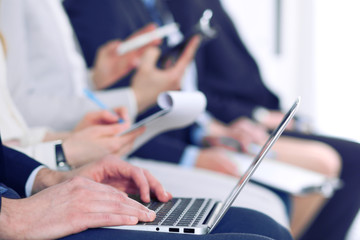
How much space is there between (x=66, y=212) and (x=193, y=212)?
0.20 m

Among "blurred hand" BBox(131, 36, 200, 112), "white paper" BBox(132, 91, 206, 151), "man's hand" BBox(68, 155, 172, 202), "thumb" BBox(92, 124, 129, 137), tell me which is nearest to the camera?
"man's hand" BBox(68, 155, 172, 202)

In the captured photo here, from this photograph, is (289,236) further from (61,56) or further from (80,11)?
(80,11)

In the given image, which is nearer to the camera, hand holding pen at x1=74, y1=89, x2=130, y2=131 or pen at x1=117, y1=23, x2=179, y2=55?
hand holding pen at x1=74, y1=89, x2=130, y2=131

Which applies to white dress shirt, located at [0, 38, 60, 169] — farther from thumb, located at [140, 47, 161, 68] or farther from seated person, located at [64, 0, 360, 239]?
seated person, located at [64, 0, 360, 239]

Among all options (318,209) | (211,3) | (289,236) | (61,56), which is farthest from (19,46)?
(211,3)

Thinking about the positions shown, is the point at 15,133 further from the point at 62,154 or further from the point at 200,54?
the point at 200,54

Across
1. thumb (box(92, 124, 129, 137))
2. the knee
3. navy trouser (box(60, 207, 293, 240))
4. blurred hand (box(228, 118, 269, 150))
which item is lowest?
the knee

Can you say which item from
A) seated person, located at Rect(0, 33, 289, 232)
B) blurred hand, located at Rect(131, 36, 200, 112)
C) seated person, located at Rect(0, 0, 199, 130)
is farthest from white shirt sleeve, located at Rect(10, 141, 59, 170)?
blurred hand, located at Rect(131, 36, 200, 112)

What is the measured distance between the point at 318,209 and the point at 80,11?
1.32m

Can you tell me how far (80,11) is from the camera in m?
1.92

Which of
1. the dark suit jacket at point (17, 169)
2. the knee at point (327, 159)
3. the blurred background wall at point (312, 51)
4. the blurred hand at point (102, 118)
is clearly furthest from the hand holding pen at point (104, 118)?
the blurred background wall at point (312, 51)

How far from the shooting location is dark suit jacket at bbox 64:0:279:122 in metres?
1.89

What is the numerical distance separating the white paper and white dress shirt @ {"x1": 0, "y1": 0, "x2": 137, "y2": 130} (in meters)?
0.35

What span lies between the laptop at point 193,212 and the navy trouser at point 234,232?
0.5 inches
